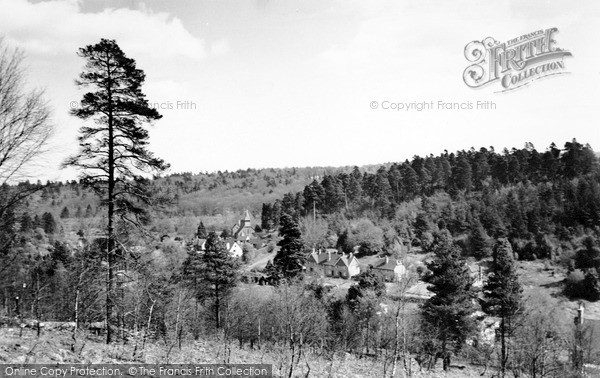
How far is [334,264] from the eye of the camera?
60500 millimetres

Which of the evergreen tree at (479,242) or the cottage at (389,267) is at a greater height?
the evergreen tree at (479,242)

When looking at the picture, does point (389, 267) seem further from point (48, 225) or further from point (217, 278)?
point (48, 225)

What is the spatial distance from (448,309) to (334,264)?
35697 mm

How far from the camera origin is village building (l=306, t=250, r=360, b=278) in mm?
59062

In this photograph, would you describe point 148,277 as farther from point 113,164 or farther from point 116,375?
point 116,375

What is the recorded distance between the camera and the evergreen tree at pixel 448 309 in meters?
25.4

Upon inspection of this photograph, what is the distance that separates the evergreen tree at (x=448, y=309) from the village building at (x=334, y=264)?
106 feet

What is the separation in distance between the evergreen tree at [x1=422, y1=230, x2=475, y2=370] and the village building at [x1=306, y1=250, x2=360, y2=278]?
32157 millimetres

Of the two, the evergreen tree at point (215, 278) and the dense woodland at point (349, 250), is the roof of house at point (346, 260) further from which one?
the evergreen tree at point (215, 278)

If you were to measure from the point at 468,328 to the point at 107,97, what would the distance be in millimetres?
23848

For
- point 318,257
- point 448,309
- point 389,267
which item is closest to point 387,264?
point 389,267

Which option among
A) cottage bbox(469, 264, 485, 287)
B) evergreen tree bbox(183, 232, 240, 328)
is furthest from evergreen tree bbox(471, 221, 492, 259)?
evergreen tree bbox(183, 232, 240, 328)

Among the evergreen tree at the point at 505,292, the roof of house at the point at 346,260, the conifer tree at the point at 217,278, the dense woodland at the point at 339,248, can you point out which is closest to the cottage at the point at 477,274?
the dense woodland at the point at 339,248

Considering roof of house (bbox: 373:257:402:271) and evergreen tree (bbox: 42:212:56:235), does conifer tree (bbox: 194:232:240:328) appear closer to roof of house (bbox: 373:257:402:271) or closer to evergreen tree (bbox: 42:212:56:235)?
roof of house (bbox: 373:257:402:271)
